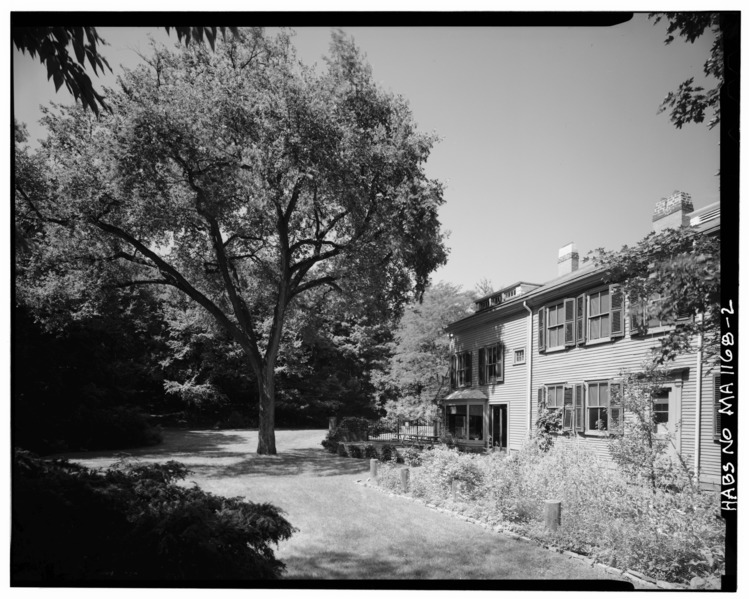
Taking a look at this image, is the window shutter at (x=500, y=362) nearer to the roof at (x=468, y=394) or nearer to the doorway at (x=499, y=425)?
the doorway at (x=499, y=425)

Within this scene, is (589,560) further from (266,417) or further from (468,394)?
(468,394)

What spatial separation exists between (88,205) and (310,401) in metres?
8.44

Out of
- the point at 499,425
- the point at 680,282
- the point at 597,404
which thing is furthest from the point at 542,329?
the point at 680,282

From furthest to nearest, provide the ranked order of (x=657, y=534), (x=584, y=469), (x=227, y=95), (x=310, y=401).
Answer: (x=310, y=401) → (x=227, y=95) → (x=584, y=469) → (x=657, y=534)

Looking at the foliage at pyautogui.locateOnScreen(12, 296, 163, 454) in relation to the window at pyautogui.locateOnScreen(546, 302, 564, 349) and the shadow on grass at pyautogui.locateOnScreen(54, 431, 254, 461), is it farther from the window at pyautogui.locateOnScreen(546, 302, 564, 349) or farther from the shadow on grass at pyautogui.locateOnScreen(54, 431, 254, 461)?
the window at pyautogui.locateOnScreen(546, 302, 564, 349)

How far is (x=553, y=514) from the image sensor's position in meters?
4.89

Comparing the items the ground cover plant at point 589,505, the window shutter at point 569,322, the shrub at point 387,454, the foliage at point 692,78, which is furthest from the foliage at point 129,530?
the window shutter at point 569,322

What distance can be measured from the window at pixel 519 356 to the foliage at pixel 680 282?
6.50 m

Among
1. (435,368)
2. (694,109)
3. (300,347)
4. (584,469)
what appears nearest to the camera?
(694,109)

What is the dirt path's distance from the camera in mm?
4176

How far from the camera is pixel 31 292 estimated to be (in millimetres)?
5266

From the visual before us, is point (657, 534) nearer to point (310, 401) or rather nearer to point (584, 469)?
point (584, 469)

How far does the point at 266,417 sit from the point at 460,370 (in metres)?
6.91

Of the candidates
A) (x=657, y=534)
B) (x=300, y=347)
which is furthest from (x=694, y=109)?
(x=300, y=347)
